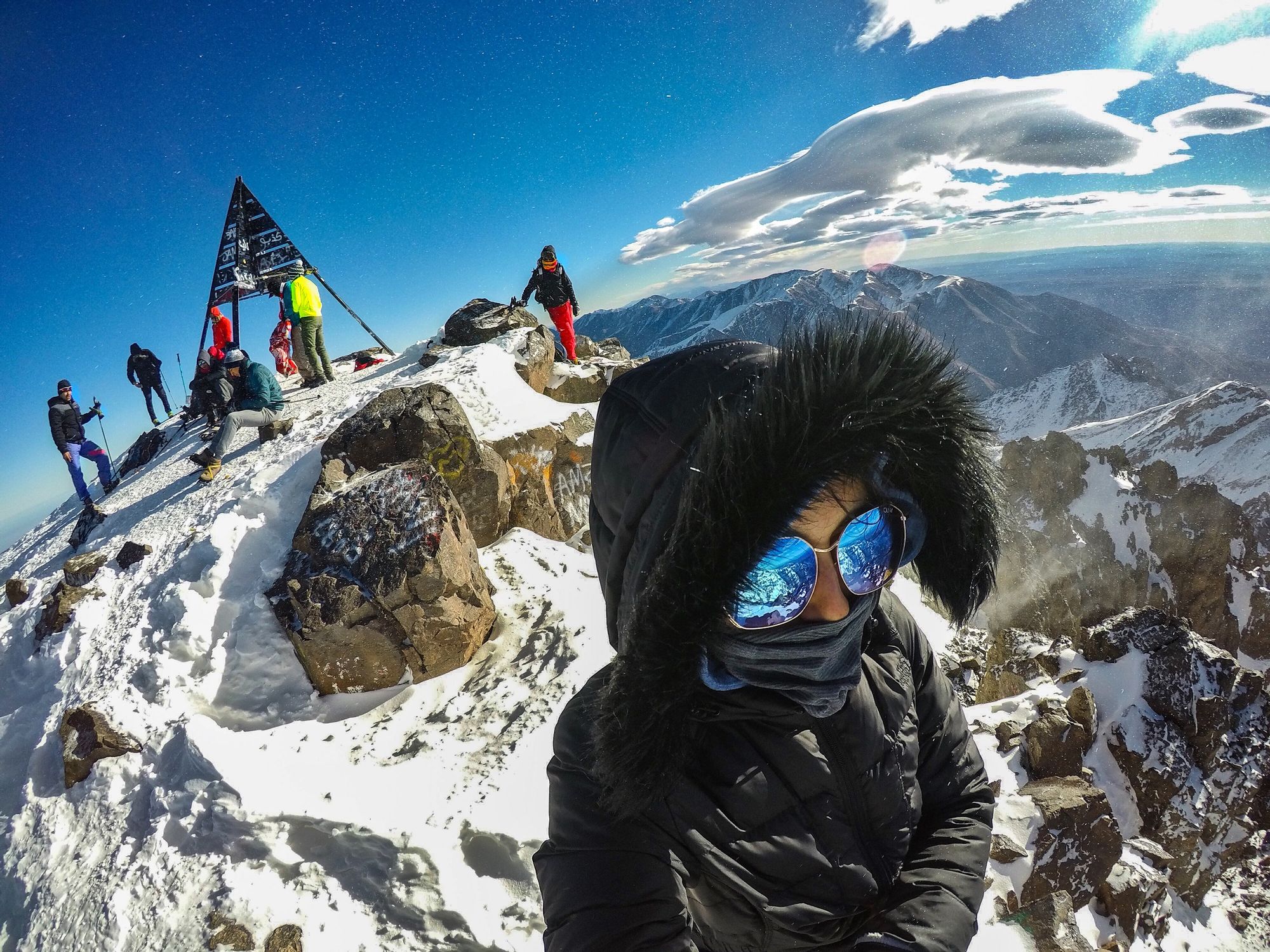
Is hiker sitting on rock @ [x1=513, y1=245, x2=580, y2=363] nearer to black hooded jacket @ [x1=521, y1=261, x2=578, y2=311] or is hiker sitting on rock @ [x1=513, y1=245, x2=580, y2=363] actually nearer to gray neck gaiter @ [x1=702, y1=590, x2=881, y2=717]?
black hooded jacket @ [x1=521, y1=261, x2=578, y2=311]

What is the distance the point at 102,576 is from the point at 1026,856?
35.2ft

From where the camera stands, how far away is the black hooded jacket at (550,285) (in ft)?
40.7

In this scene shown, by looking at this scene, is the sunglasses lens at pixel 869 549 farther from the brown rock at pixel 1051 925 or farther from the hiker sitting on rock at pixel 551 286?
the hiker sitting on rock at pixel 551 286

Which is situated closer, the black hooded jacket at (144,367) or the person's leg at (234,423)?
the person's leg at (234,423)

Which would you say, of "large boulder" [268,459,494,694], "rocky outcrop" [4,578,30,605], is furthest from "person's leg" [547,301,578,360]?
A: "rocky outcrop" [4,578,30,605]

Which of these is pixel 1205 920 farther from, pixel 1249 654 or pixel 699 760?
pixel 1249 654

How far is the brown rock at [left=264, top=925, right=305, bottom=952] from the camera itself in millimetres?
3423

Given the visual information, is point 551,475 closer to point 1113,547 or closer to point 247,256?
point 247,256

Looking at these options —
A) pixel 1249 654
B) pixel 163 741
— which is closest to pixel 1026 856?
pixel 163 741

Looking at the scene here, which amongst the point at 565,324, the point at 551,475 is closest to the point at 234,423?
the point at 551,475

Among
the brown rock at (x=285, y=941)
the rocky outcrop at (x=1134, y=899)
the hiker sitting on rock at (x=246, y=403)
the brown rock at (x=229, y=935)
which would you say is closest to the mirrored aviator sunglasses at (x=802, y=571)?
the brown rock at (x=285, y=941)

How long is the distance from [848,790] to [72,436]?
573 inches

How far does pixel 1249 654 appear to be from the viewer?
41688 millimetres

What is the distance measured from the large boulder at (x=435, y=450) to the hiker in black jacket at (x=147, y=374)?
37.1 ft
